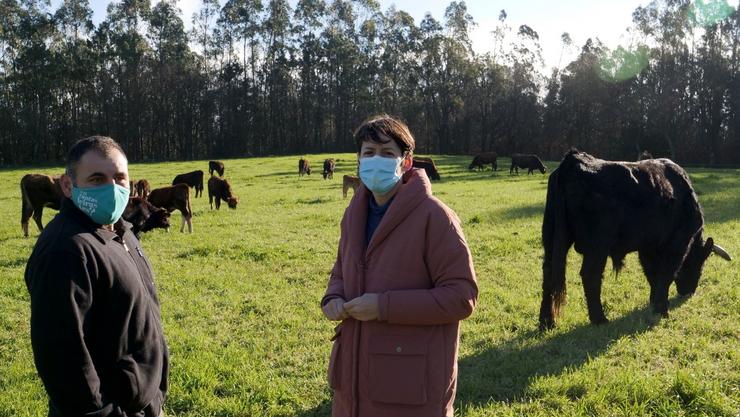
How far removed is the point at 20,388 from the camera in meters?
4.73

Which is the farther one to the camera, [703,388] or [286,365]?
[286,365]

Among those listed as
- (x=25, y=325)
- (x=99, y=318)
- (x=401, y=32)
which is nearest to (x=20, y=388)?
(x=25, y=325)

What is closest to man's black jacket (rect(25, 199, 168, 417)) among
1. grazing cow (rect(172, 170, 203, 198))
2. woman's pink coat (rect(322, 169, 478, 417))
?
woman's pink coat (rect(322, 169, 478, 417))

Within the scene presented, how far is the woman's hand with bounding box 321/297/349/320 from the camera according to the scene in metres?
2.60

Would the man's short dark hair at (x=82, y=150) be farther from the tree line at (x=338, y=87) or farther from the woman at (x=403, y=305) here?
the tree line at (x=338, y=87)

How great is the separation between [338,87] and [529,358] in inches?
2314

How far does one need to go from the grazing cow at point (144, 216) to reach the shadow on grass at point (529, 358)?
8850 mm

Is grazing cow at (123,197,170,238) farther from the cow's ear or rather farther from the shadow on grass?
the cow's ear

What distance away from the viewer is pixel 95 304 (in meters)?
2.30

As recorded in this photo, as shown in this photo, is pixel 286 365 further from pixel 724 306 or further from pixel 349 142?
pixel 349 142

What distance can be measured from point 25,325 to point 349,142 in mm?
54456

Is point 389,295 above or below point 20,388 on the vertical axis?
above

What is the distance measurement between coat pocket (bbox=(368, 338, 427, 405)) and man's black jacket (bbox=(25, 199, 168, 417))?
1.01 meters

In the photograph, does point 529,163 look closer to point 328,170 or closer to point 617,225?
point 328,170
